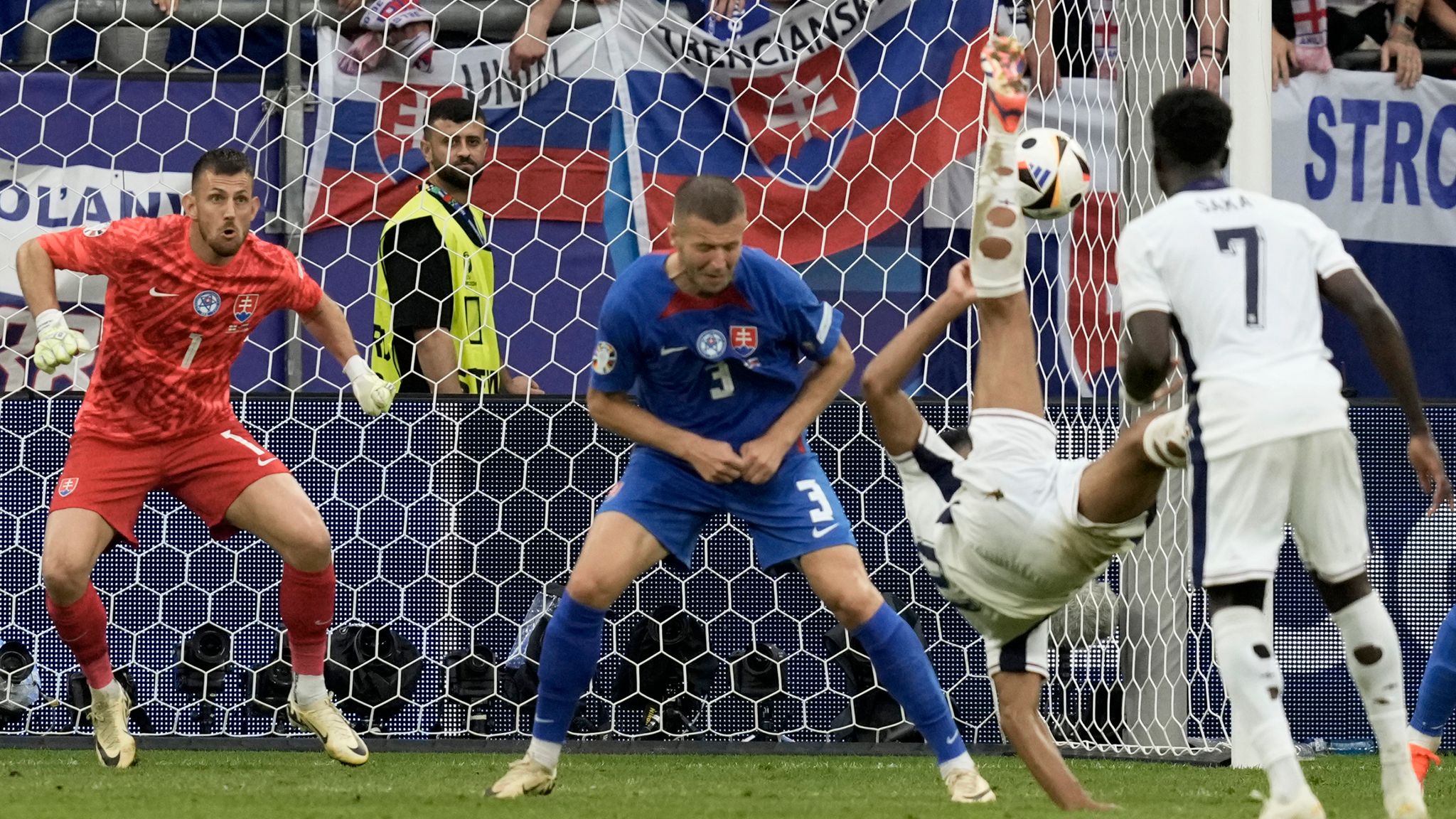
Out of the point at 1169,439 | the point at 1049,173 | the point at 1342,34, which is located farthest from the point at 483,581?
the point at 1342,34

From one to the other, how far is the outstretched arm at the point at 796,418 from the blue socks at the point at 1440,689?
1.98 m

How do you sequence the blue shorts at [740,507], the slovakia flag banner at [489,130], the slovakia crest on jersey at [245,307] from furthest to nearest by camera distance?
1. the slovakia flag banner at [489,130]
2. the slovakia crest on jersey at [245,307]
3. the blue shorts at [740,507]

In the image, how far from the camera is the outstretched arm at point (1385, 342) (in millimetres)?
4082

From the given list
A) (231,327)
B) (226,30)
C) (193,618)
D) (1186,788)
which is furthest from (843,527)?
(226,30)

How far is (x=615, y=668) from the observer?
697cm

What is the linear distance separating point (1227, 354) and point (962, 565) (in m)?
1.02

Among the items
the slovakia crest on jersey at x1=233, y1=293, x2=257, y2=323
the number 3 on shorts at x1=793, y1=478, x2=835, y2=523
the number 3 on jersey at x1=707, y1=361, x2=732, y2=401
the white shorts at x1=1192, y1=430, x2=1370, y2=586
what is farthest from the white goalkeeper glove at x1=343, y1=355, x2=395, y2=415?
the white shorts at x1=1192, y1=430, x2=1370, y2=586

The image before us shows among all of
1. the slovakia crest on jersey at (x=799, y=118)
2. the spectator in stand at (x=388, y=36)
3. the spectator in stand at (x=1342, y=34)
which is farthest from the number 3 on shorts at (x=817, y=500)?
the spectator in stand at (x=1342, y=34)

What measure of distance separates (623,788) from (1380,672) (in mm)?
2158

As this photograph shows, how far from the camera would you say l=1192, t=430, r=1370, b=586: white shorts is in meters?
4.04

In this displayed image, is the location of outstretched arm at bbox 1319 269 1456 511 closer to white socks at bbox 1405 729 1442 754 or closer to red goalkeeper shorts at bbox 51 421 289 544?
white socks at bbox 1405 729 1442 754

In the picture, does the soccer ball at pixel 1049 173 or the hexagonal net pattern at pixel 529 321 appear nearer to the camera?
the soccer ball at pixel 1049 173

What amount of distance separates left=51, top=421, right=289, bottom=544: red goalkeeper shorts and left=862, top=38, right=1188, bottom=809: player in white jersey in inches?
88.4

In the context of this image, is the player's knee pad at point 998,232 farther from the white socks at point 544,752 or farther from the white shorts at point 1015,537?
the white socks at point 544,752
